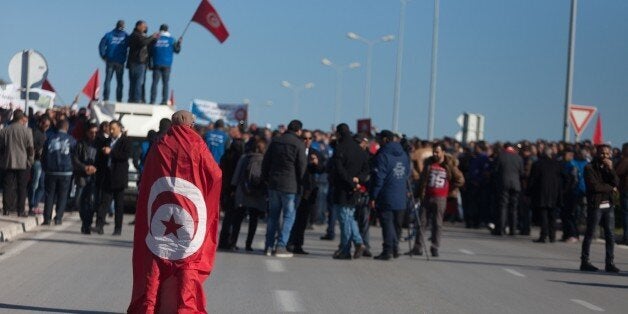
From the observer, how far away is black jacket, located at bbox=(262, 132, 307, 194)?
19.7m

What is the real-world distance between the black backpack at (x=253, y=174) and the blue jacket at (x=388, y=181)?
169 centimetres

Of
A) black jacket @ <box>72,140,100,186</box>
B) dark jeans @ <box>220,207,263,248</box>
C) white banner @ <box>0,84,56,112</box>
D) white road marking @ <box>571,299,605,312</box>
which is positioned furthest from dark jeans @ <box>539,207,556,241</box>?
white road marking @ <box>571,299,605,312</box>

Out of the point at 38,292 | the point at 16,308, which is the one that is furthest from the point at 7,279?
the point at 16,308

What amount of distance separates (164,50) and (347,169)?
35.9 feet

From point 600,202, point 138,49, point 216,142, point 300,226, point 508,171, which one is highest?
point 138,49

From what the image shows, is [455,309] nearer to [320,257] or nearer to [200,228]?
[200,228]

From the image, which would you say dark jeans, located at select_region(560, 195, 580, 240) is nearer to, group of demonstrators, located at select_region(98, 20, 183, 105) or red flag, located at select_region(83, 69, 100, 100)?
group of demonstrators, located at select_region(98, 20, 183, 105)

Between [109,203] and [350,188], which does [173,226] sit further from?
[109,203]

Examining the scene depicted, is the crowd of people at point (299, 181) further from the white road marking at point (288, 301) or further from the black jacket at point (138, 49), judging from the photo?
the white road marking at point (288, 301)

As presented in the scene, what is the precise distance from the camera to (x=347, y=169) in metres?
20.3

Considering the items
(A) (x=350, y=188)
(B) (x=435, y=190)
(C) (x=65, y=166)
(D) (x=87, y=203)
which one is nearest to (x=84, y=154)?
(C) (x=65, y=166)

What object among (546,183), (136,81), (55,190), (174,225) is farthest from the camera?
(136,81)

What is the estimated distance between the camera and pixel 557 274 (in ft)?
63.7

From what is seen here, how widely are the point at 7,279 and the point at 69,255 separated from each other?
3.58m
